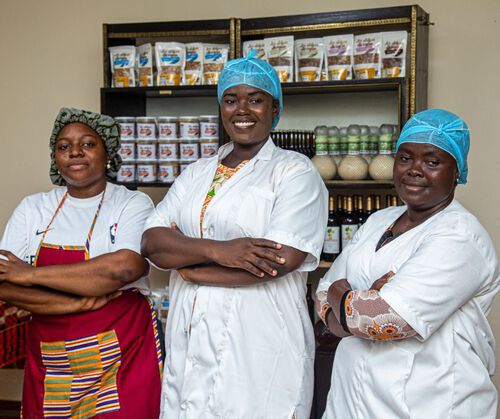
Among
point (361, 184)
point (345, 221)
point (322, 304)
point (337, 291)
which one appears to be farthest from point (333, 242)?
point (337, 291)

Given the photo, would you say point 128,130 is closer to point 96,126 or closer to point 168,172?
point 168,172

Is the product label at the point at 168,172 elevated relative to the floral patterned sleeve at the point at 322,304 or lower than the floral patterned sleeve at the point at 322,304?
elevated

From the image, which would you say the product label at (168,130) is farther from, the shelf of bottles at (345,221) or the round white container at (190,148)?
the shelf of bottles at (345,221)

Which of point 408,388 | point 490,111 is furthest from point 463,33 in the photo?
point 408,388

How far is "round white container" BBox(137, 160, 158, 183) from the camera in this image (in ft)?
11.6

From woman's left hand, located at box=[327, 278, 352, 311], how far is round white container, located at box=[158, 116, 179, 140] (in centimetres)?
187

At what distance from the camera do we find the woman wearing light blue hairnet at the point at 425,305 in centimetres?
159

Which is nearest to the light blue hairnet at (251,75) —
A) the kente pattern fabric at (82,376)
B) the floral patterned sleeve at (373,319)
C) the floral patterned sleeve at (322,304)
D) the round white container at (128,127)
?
the floral patterned sleeve at (322,304)

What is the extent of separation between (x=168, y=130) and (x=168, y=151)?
11cm

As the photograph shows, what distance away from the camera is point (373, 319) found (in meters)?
1.61

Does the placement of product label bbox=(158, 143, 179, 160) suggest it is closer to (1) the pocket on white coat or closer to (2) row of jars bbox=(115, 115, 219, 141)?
(2) row of jars bbox=(115, 115, 219, 141)

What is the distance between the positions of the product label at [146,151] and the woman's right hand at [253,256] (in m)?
1.70

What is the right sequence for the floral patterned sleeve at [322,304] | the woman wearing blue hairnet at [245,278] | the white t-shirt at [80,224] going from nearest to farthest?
the floral patterned sleeve at [322,304] → the woman wearing blue hairnet at [245,278] → the white t-shirt at [80,224]

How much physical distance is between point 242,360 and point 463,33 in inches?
89.4
